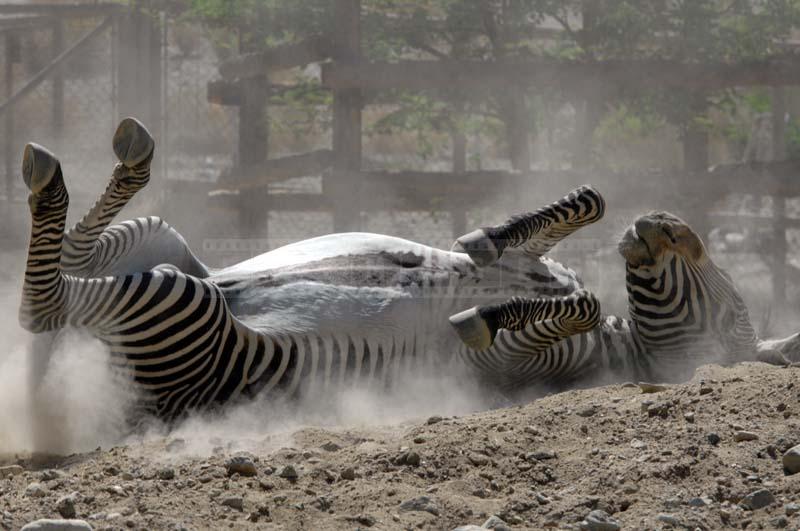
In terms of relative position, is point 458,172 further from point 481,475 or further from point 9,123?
point 481,475

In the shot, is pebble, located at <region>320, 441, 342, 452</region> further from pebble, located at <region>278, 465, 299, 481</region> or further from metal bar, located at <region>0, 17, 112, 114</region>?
metal bar, located at <region>0, 17, 112, 114</region>

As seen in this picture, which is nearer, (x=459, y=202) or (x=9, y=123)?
(x=459, y=202)

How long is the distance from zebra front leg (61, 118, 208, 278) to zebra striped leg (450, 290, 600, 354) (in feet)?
4.32

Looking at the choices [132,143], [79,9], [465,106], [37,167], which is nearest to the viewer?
[37,167]

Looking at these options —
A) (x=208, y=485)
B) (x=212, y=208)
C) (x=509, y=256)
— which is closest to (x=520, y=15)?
(x=212, y=208)

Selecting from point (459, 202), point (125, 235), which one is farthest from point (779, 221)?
point (125, 235)

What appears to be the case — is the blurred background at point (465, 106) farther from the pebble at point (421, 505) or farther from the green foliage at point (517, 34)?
the pebble at point (421, 505)

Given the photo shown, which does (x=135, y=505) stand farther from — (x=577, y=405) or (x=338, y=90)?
(x=338, y=90)

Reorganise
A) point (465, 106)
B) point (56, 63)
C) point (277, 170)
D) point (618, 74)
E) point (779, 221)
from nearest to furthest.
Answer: point (618, 74)
point (277, 170)
point (779, 221)
point (56, 63)
point (465, 106)

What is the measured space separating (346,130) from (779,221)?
3982 mm

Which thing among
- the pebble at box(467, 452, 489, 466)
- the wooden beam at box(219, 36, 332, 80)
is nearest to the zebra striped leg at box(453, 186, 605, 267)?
the pebble at box(467, 452, 489, 466)

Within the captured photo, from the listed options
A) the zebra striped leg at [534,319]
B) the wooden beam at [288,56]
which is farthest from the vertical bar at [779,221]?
the zebra striped leg at [534,319]

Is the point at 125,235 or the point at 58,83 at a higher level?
the point at 58,83

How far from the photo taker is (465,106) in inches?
371
